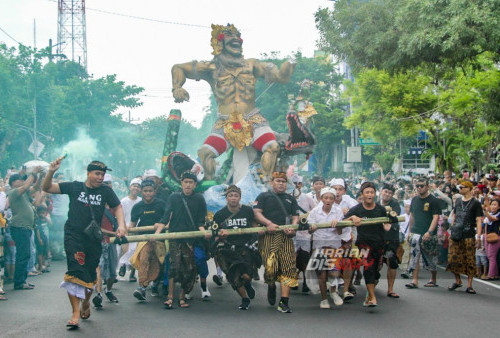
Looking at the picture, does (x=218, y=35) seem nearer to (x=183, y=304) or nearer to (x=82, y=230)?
(x=183, y=304)

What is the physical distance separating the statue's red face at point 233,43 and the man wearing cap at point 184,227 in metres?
5.79

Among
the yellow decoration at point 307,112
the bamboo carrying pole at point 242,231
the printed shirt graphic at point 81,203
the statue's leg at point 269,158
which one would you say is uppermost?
the yellow decoration at point 307,112

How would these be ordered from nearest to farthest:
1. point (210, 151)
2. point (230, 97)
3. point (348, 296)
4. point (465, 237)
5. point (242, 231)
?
1. point (242, 231)
2. point (348, 296)
3. point (465, 237)
4. point (210, 151)
5. point (230, 97)

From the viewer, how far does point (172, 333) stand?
7.47 meters

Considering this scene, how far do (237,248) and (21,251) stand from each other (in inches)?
149

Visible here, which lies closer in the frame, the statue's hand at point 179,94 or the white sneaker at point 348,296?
the white sneaker at point 348,296

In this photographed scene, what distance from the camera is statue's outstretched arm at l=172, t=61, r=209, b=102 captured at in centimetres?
1500

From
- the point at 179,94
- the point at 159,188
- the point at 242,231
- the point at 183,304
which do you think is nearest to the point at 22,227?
the point at 159,188

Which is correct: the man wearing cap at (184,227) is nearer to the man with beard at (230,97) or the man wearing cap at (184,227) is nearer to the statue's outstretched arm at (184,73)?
the man with beard at (230,97)

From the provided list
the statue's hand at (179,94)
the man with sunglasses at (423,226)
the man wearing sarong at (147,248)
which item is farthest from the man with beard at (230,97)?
the man wearing sarong at (147,248)

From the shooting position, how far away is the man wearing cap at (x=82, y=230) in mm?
7824

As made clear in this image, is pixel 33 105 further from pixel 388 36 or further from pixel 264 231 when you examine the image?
pixel 264 231

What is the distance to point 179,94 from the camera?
588 inches

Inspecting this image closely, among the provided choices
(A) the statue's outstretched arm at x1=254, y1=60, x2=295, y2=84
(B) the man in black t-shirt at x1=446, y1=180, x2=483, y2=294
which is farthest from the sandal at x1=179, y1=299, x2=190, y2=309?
(A) the statue's outstretched arm at x1=254, y1=60, x2=295, y2=84
